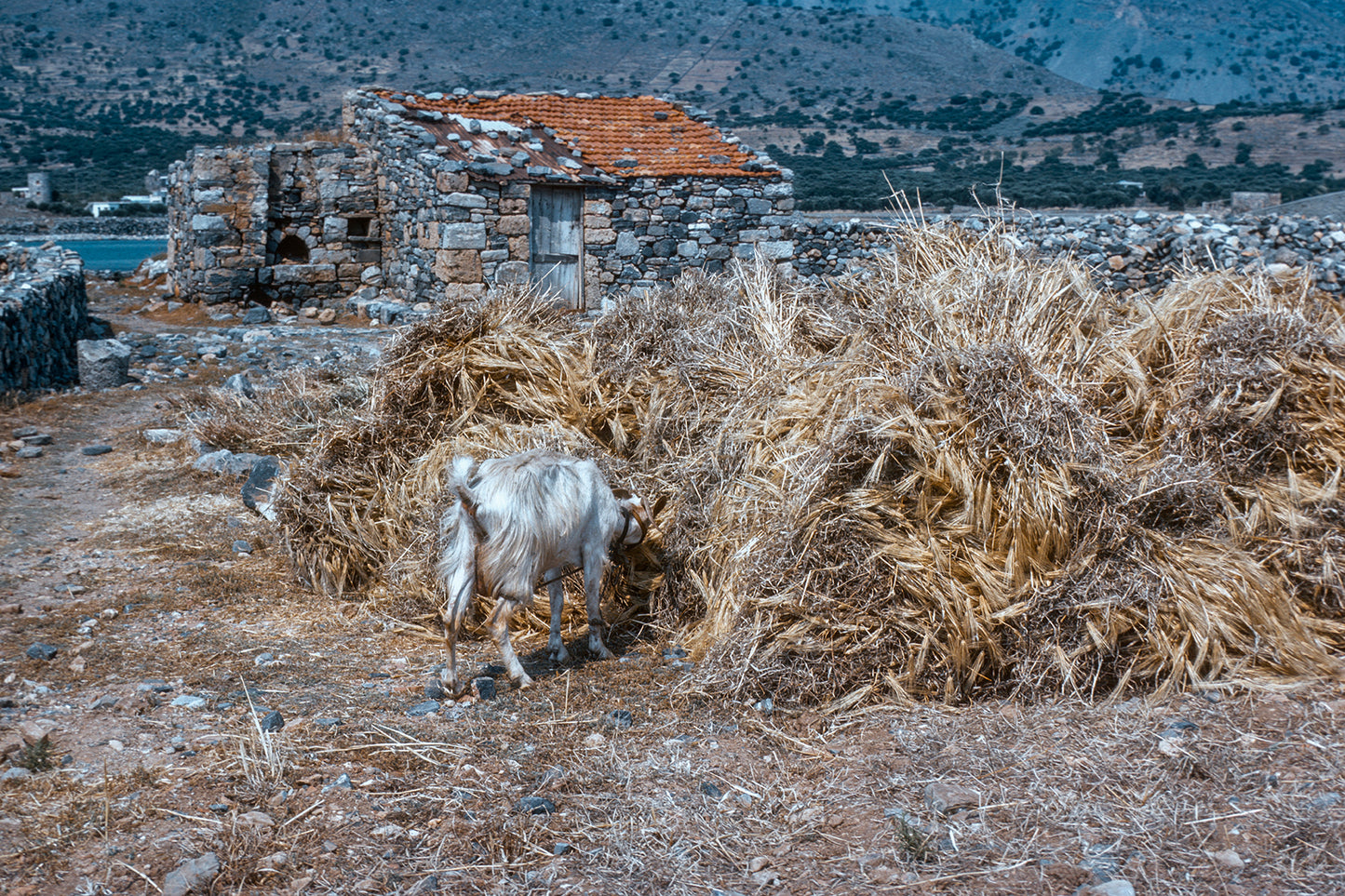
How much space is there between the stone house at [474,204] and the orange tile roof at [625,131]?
0.03 meters

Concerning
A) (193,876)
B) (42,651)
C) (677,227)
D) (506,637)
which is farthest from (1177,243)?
(193,876)

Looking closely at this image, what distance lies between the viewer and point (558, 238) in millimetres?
A: 15133

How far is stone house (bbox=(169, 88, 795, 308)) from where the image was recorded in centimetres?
1459

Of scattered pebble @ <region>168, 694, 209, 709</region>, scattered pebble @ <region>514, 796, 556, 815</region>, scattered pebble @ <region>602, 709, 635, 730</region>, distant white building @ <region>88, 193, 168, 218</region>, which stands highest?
distant white building @ <region>88, 193, 168, 218</region>

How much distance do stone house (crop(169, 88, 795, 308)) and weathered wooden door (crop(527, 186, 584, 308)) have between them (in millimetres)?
22

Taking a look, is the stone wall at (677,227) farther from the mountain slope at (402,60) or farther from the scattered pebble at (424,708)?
the mountain slope at (402,60)

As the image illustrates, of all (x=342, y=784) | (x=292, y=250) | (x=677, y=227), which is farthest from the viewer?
(x=292, y=250)

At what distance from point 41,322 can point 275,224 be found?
18.2 feet

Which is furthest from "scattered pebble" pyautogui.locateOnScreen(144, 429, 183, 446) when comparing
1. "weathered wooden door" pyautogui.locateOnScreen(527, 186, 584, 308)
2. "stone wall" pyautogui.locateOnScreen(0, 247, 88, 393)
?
"weathered wooden door" pyautogui.locateOnScreen(527, 186, 584, 308)

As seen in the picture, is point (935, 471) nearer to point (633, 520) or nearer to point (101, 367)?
point (633, 520)

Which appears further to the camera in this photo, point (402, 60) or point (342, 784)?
point (402, 60)

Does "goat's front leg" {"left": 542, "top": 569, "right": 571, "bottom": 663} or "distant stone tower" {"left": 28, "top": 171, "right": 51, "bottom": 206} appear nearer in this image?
"goat's front leg" {"left": 542, "top": 569, "right": 571, "bottom": 663}

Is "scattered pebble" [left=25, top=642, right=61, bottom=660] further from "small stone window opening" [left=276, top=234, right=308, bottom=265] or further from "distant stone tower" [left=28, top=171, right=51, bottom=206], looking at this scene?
"distant stone tower" [left=28, top=171, right=51, bottom=206]

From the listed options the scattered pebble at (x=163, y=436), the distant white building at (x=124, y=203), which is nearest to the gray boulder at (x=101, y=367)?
the scattered pebble at (x=163, y=436)
